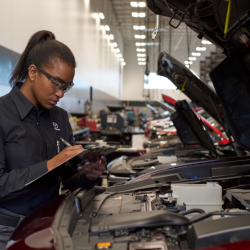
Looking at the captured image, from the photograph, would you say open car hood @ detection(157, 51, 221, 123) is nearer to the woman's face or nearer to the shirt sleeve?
the woman's face

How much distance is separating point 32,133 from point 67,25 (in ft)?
21.7

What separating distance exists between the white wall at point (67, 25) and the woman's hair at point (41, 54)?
7.03ft

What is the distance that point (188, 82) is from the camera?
3350mm

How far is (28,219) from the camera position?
1.45 metres

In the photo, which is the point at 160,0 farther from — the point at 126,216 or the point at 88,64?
the point at 88,64

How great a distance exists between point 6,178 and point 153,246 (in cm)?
73

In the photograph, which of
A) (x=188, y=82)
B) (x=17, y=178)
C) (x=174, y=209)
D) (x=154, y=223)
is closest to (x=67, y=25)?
(x=188, y=82)

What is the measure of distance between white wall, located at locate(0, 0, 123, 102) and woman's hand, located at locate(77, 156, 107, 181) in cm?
252

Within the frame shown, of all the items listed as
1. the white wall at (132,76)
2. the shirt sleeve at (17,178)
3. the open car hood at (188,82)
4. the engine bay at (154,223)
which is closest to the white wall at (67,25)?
the open car hood at (188,82)

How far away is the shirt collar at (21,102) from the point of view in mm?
1720

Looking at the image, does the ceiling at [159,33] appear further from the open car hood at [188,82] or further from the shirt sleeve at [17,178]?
the shirt sleeve at [17,178]

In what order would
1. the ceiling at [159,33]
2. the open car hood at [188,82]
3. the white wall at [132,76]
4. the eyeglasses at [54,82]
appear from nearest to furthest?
1. the eyeglasses at [54,82]
2. the open car hood at [188,82]
3. the ceiling at [159,33]
4. the white wall at [132,76]

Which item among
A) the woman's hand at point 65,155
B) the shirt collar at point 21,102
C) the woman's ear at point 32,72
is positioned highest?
the woman's ear at point 32,72

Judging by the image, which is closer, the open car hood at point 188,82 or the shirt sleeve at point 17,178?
the shirt sleeve at point 17,178
